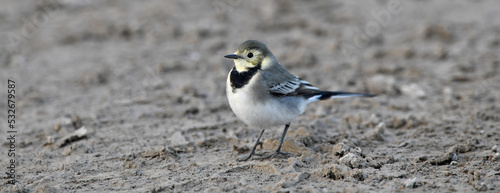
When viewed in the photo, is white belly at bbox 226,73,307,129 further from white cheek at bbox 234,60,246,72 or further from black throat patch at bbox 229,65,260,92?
white cheek at bbox 234,60,246,72

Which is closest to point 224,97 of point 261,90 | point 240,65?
point 240,65

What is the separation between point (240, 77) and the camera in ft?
19.1

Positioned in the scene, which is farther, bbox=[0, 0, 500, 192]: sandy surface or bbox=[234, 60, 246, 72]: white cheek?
bbox=[234, 60, 246, 72]: white cheek

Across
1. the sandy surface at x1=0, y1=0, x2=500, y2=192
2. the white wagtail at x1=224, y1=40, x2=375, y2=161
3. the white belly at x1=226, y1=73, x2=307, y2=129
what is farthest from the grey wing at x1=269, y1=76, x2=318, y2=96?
the sandy surface at x1=0, y1=0, x2=500, y2=192

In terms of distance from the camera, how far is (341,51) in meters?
9.84

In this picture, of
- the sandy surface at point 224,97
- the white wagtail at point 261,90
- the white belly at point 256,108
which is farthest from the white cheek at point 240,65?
the sandy surface at point 224,97

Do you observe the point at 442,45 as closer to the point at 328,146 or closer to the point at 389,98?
the point at 389,98

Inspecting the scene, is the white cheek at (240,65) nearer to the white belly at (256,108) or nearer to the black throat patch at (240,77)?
the black throat patch at (240,77)

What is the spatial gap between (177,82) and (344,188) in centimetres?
430

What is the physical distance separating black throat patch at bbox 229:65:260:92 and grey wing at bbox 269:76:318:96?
27cm

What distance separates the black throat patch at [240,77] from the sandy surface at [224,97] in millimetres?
801

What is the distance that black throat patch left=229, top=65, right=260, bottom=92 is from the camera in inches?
226

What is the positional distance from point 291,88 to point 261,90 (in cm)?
49

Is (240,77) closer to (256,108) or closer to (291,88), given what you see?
(256,108)
